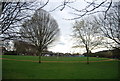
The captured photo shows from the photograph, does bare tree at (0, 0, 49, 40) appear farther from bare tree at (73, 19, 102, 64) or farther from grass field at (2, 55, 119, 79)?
bare tree at (73, 19, 102, 64)

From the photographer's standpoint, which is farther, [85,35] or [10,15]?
[85,35]

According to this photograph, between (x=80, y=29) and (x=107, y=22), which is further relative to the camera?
(x=80, y=29)

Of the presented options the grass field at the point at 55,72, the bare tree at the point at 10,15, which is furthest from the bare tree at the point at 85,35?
the bare tree at the point at 10,15

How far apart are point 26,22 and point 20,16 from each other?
1.51 ft

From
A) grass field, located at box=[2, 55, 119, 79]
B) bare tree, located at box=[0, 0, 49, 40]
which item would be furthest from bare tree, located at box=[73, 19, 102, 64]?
bare tree, located at box=[0, 0, 49, 40]

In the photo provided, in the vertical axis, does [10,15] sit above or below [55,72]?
above

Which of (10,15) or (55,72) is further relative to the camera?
(55,72)

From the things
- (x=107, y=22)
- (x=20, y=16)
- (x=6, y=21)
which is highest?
(x=107, y=22)

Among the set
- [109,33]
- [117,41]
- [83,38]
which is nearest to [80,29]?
[83,38]

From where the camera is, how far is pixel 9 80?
7.72 metres

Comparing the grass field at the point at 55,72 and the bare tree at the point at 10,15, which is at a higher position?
the bare tree at the point at 10,15

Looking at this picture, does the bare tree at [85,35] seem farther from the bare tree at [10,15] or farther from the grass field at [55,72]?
the bare tree at [10,15]

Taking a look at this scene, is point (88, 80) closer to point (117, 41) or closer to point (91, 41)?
point (117, 41)

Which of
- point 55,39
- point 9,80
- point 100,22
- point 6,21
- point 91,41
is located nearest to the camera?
point 6,21
